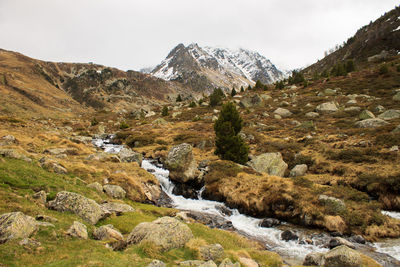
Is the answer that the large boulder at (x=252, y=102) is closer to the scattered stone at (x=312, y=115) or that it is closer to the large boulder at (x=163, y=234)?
the scattered stone at (x=312, y=115)

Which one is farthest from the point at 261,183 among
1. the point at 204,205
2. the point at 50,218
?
the point at 50,218

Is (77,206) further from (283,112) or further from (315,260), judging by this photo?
(283,112)

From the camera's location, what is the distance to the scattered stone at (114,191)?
896 inches

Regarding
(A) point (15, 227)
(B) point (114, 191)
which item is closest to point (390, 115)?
(B) point (114, 191)

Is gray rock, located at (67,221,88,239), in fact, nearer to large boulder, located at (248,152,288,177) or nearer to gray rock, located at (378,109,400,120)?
large boulder, located at (248,152,288,177)

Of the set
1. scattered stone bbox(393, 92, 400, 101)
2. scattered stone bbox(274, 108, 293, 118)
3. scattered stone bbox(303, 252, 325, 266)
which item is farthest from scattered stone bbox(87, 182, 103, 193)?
scattered stone bbox(393, 92, 400, 101)

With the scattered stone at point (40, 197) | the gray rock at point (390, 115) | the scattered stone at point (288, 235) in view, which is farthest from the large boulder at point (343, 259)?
the gray rock at point (390, 115)

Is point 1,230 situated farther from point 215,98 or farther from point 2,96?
point 2,96

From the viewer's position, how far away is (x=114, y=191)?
23094 mm

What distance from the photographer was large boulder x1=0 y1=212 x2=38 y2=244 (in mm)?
9031

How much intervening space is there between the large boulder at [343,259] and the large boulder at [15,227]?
15.7m

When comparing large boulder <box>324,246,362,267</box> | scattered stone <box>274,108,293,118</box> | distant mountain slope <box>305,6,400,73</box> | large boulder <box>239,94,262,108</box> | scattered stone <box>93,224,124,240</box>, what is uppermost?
distant mountain slope <box>305,6,400,73</box>

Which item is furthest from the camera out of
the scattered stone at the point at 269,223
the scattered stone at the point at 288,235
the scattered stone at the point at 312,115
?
the scattered stone at the point at 312,115

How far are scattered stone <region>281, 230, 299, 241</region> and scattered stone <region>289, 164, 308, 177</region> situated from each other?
43.8ft
